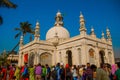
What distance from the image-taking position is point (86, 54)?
86.6 feet

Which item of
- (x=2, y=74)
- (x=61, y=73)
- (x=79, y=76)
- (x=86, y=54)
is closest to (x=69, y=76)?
(x=61, y=73)

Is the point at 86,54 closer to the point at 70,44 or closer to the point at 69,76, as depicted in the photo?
the point at 70,44

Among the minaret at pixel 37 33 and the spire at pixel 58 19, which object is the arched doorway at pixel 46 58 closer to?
the minaret at pixel 37 33

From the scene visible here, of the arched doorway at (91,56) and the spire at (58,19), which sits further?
the spire at (58,19)

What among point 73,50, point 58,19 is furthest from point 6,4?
point 58,19

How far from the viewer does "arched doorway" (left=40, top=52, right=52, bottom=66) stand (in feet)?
102

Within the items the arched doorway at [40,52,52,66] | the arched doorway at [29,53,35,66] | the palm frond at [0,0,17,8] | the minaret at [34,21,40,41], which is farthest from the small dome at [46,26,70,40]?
the palm frond at [0,0,17,8]

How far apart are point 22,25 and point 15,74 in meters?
22.8

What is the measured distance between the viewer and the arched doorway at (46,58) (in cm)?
3112

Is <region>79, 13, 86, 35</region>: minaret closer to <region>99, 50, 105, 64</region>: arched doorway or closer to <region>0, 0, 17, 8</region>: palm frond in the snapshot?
<region>99, 50, 105, 64</region>: arched doorway

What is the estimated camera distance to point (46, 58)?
3181cm

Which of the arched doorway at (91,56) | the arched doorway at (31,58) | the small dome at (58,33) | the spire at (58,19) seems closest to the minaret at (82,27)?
the arched doorway at (91,56)

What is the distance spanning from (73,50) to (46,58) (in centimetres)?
649

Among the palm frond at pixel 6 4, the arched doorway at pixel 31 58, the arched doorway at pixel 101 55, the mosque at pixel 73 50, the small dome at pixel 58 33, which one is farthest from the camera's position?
the small dome at pixel 58 33
